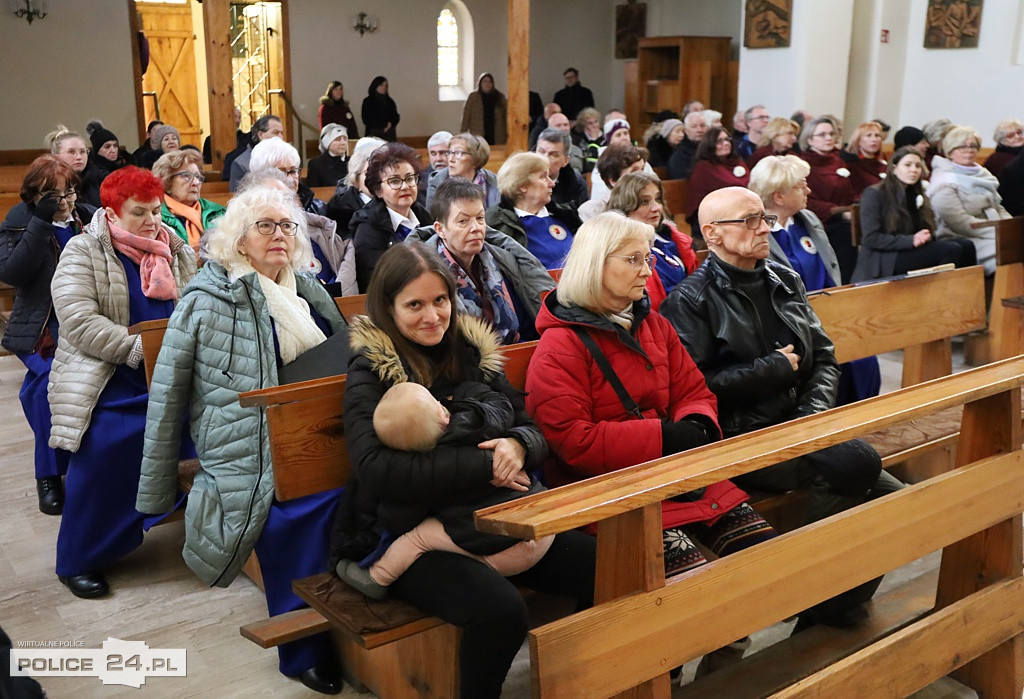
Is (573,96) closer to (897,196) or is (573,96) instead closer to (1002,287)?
(897,196)

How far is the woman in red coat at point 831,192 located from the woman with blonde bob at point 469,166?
2.54m

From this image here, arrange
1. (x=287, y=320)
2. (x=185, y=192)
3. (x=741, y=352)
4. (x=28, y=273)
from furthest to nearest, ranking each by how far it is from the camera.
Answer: (x=185, y=192) → (x=28, y=273) → (x=741, y=352) → (x=287, y=320)

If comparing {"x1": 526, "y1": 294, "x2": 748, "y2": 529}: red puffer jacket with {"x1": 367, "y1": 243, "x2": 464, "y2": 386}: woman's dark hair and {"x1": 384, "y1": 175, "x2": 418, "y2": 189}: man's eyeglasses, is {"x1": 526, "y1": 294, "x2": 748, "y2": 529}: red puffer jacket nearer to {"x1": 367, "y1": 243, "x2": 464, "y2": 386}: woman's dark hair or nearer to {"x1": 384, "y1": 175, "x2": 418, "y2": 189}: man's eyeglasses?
{"x1": 367, "y1": 243, "x2": 464, "y2": 386}: woman's dark hair

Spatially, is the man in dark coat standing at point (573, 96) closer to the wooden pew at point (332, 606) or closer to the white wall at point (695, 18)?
the white wall at point (695, 18)

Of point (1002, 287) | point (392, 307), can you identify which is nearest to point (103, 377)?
point (392, 307)

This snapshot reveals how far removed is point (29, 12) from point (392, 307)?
11177 mm

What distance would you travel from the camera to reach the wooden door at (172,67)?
14945 millimetres

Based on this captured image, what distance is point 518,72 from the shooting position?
927 cm

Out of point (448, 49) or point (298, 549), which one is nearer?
point (298, 549)

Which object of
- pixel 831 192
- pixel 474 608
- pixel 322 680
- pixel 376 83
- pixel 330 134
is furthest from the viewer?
pixel 376 83

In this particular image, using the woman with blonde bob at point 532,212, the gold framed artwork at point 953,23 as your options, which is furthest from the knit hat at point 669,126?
the woman with blonde bob at point 532,212

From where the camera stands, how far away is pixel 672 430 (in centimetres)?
271

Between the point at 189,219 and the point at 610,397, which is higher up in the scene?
the point at 189,219

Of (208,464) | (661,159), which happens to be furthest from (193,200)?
(661,159)
